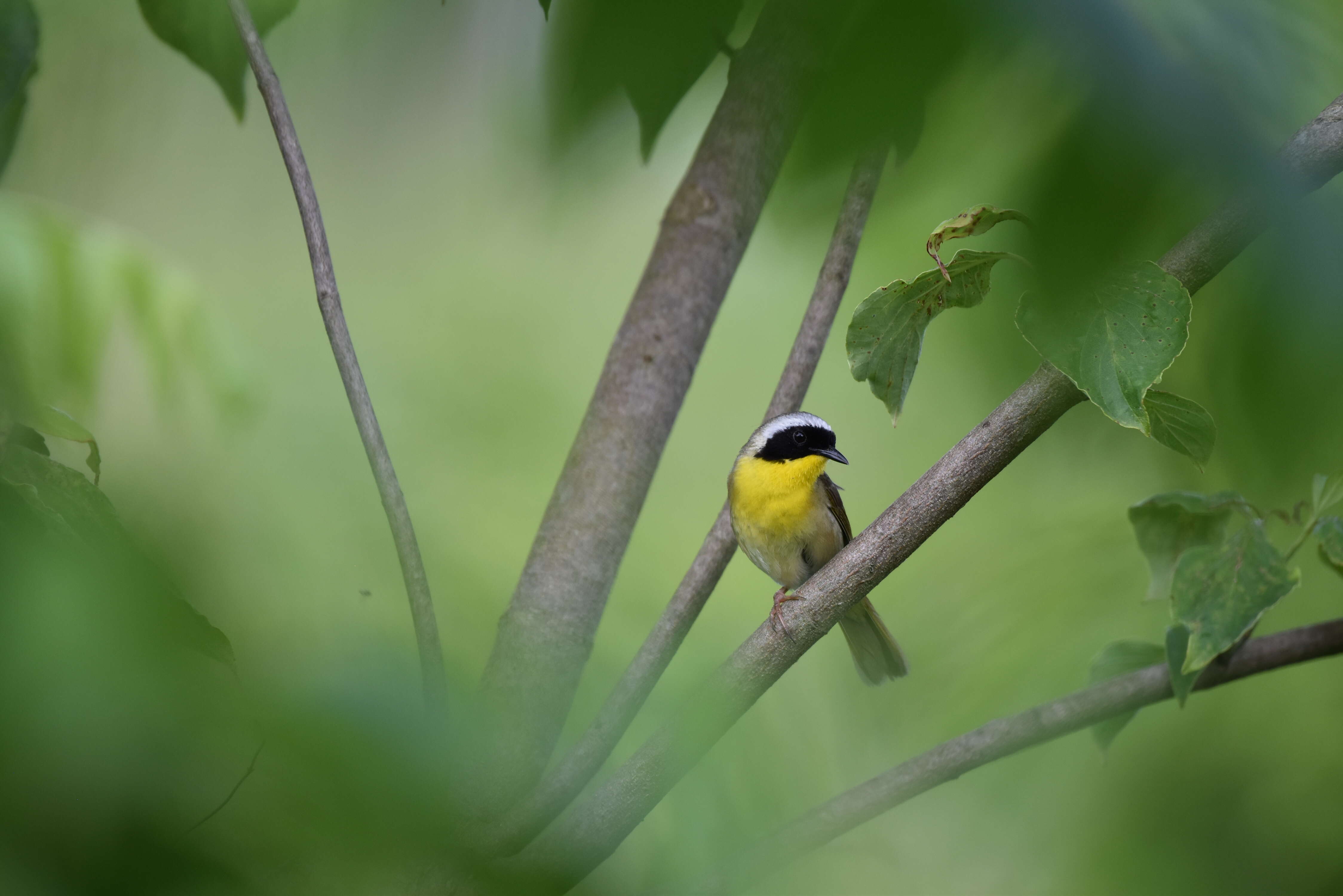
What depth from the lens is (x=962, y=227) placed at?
0.91 m

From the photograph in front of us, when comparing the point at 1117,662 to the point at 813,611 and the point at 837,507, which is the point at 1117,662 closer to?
the point at 813,611

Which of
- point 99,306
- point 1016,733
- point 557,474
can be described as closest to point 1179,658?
point 1016,733

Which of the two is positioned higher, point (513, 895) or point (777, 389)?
point (777, 389)

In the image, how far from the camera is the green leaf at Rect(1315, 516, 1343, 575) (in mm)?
1376

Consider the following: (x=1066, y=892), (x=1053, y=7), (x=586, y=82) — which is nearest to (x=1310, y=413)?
(x=1053, y=7)

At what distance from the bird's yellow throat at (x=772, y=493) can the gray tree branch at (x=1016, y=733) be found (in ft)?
3.15

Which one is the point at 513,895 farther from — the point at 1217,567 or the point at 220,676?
the point at 1217,567

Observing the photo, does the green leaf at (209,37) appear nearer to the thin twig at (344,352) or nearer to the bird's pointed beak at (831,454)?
the thin twig at (344,352)

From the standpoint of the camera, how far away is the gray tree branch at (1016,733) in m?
1.42

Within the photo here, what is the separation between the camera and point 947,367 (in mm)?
2654

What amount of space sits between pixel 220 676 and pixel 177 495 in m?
0.10

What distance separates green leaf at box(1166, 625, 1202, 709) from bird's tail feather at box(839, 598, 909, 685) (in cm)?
84

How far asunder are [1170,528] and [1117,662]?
10.1 inches

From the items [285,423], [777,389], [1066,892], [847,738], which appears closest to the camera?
[777,389]
